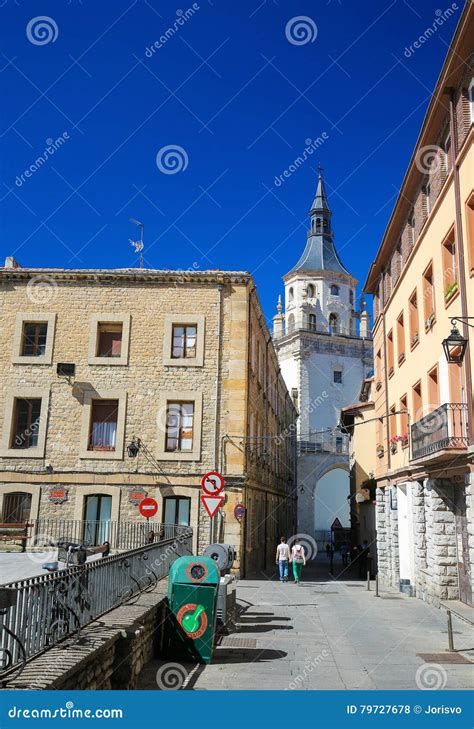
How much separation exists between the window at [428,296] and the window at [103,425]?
11.4 meters

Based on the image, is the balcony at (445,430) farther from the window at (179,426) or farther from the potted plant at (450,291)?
the window at (179,426)

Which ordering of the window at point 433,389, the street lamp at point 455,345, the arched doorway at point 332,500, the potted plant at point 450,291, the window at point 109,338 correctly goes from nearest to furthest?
the street lamp at point 455,345 → the potted plant at point 450,291 → the window at point 433,389 → the window at point 109,338 → the arched doorway at point 332,500

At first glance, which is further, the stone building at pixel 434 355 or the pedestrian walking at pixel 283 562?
the pedestrian walking at pixel 283 562

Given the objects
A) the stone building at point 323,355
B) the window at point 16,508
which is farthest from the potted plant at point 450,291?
the stone building at point 323,355

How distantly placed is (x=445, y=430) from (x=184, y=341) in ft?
39.5

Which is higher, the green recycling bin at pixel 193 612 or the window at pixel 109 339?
the window at pixel 109 339

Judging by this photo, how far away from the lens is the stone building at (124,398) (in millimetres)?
22547

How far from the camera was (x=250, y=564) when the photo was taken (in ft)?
80.5

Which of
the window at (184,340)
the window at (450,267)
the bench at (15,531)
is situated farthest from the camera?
the window at (184,340)

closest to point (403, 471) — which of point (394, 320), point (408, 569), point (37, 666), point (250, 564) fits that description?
point (408, 569)

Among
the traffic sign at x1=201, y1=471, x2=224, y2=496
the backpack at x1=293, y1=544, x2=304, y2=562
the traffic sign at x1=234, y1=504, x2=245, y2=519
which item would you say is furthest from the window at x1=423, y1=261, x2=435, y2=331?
the backpack at x1=293, y1=544, x2=304, y2=562

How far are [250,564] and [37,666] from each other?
1965cm

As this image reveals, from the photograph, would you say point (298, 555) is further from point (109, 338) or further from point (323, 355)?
point (323, 355)

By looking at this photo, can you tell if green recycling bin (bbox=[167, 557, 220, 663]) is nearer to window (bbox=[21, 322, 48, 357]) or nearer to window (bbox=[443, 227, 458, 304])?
window (bbox=[443, 227, 458, 304])
